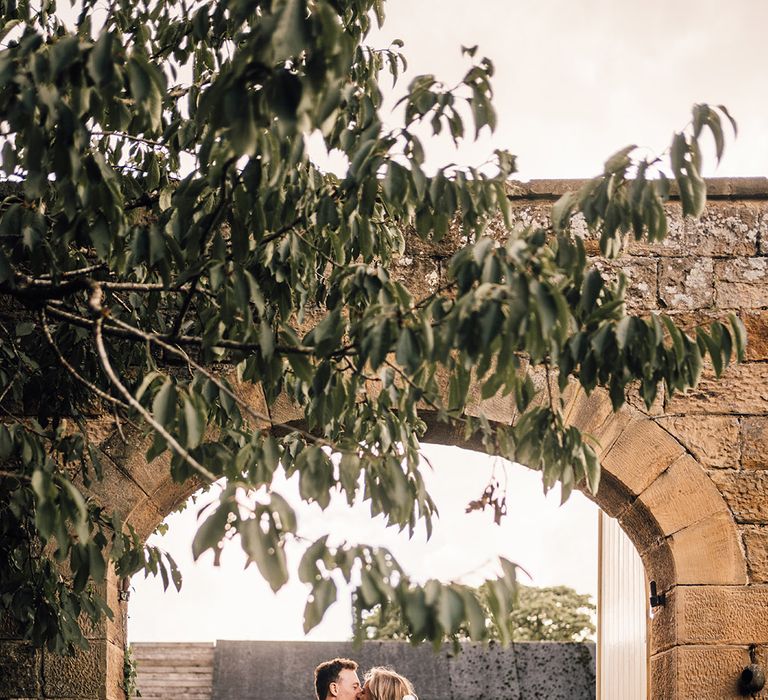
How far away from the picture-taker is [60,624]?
324 cm

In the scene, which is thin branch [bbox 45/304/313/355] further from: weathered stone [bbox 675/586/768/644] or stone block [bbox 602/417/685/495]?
weathered stone [bbox 675/586/768/644]

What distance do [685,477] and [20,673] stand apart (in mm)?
2632

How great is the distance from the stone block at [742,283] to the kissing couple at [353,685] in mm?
2168

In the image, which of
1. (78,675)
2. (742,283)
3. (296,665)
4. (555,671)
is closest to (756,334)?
(742,283)

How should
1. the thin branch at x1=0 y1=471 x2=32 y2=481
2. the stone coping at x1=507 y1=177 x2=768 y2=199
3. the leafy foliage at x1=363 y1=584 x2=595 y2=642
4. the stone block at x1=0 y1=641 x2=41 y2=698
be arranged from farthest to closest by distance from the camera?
the leafy foliage at x1=363 y1=584 x2=595 y2=642
the stone coping at x1=507 y1=177 x2=768 y2=199
the stone block at x1=0 y1=641 x2=41 y2=698
the thin branch at x1=0 y1=471 x2=32 y2=481

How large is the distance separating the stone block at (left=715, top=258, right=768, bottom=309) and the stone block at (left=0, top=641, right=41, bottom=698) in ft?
9.83

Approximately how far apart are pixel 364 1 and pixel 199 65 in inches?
31.1

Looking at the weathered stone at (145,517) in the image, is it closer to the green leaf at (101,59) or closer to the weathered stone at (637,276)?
the weathered stone at (637,276)

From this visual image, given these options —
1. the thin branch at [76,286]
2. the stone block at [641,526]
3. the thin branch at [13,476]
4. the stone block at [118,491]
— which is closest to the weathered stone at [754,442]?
the stone block at [641,526]

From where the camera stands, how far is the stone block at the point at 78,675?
4.24m

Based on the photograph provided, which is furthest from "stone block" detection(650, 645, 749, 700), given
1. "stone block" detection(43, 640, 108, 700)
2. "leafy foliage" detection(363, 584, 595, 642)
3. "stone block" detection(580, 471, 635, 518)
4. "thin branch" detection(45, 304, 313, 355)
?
"leafy foliage" detection(363, 584, 595, 642)

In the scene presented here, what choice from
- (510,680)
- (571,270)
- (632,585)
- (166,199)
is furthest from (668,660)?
(510,680)

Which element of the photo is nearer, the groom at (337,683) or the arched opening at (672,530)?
the arched opening at (672,530)

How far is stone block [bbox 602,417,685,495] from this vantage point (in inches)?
173
